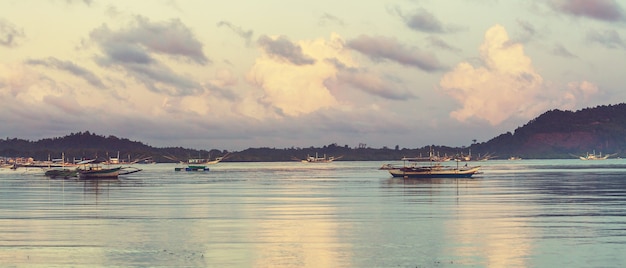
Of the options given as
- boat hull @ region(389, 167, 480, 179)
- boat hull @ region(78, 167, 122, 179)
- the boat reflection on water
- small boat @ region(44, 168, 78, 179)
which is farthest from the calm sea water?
small boat @ region(44, 168, 78, 179)

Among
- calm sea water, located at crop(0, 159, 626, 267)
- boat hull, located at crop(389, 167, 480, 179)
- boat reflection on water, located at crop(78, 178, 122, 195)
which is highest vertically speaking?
boat hull, located at crop(389, 167, 480, 179)

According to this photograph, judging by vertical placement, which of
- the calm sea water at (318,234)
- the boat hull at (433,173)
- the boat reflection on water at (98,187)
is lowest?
the calm sea water at (318,234)

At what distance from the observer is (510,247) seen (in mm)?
41156

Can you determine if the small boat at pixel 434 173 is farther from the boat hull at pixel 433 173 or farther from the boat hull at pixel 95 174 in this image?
the boat hull at pixel 95 174

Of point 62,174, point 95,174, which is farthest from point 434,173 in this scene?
point 62,174

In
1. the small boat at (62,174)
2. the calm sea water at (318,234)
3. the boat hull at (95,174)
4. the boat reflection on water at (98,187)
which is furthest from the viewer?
the small boat at (62,174)

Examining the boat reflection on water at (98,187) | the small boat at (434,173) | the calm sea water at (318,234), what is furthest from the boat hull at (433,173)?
the calm sea water at (318,234)

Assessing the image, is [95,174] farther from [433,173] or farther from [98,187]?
[433,173]

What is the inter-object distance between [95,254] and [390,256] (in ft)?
39.7

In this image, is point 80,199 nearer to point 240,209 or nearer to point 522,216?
point 240,209

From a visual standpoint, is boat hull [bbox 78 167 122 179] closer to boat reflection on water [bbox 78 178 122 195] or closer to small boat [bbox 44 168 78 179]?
small boat [bbox 44 168 78 179]

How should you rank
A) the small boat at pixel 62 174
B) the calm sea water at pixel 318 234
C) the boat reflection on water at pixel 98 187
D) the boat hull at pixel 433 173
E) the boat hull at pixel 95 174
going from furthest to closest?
the small boat at pixel 62 174 → the boat hull at pixel 95 174 → the boat hull at pixel 433 173 → the boat reflection on water at pixel 98 187 → the calm sea water at pixel 318 234

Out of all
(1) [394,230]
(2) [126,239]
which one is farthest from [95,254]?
(1) [394,230]

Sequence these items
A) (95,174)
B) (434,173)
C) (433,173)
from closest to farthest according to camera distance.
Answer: (433,173) < (434,173) < (95,174)
